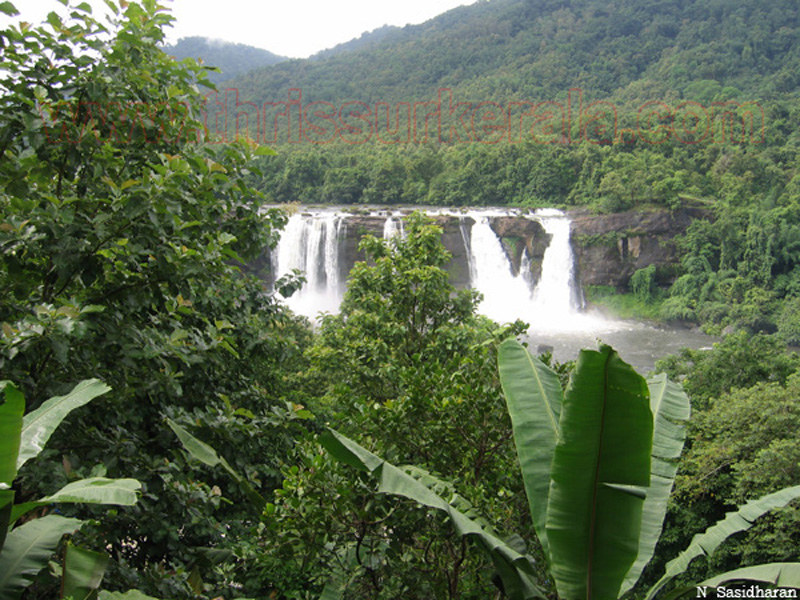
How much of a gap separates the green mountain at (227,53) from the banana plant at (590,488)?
9246 cm

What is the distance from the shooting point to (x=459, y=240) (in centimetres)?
2781

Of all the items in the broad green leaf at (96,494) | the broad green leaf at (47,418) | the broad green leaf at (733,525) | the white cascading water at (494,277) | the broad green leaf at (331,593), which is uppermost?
the broad green leaf at (47,418)

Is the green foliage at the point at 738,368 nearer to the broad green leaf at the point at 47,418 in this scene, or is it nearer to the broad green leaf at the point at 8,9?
the broad green leaf at the point at 47,418

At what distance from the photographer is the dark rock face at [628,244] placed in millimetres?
29938

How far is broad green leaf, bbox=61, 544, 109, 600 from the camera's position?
6.27 feet

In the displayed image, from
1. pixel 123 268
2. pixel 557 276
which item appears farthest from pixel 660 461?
pixel 557 276

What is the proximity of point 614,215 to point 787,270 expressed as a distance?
27.3ft

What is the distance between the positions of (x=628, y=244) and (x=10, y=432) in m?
31.8

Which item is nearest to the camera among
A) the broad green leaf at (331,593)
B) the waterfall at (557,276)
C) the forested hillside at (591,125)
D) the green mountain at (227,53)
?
the broad green leaf at (331,593)

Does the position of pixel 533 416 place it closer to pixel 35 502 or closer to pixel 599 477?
pixel 599 477

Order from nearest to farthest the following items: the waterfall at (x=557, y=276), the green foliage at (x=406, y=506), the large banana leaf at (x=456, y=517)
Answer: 1. the large banana leaf at (x=456, y=517)
2. the green foliage at (x=406, y=506)
3. the waterfall at (x=557, y=276)

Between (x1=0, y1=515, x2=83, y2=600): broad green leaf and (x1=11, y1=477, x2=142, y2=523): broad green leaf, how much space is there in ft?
0.43

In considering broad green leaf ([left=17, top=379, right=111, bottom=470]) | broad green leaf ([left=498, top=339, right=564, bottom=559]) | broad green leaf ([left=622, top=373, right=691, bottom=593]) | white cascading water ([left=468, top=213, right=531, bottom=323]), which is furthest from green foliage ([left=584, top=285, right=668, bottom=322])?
broad green leaf ([left=17, top=379, right=111, bottom=470])

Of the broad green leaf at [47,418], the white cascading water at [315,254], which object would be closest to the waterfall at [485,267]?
the white cascading water at [315,254]
